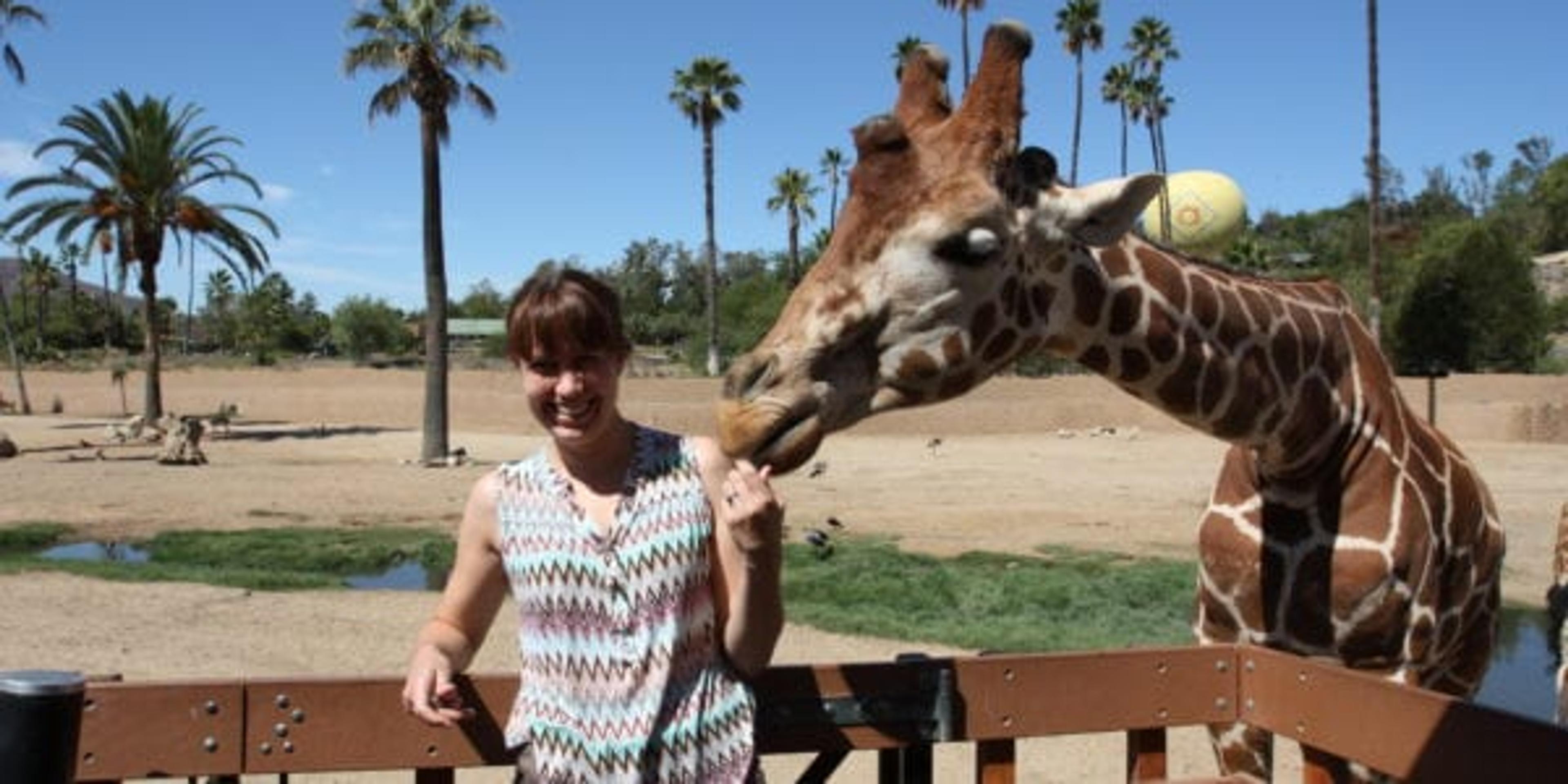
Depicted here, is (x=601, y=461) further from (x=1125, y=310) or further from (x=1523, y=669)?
(x=1523, y=669)

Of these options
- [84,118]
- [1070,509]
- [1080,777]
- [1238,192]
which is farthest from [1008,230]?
[1238,192]

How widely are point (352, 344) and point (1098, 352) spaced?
8499 centimetres

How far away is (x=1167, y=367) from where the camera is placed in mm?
3197

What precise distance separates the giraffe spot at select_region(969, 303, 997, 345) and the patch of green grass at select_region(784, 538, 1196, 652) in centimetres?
779

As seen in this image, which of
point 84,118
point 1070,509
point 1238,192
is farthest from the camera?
point 1238,192

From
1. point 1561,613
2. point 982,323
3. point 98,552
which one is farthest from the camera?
point 98,552

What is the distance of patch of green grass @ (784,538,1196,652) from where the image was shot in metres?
11.2

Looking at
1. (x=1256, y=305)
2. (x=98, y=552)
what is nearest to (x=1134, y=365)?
(x=1256, y=305)

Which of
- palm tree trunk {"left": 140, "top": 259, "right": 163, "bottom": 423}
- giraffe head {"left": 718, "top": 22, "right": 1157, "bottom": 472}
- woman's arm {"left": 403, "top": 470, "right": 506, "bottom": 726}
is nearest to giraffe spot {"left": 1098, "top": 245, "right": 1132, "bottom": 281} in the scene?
giraffe head {"left": 718, "top": 22, "right": 1157, "bottom": 472}

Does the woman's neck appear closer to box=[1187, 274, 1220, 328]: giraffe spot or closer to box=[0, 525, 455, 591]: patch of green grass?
box=[1187, 274, 1220, 328]: giraffe spot

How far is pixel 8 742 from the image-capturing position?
5.51 feet

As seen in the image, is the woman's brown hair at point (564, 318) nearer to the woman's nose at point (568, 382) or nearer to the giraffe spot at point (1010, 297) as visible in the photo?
the woman's nose at point (568, 382)

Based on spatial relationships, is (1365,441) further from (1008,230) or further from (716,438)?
(716,438)

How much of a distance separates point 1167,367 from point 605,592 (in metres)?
1.57
